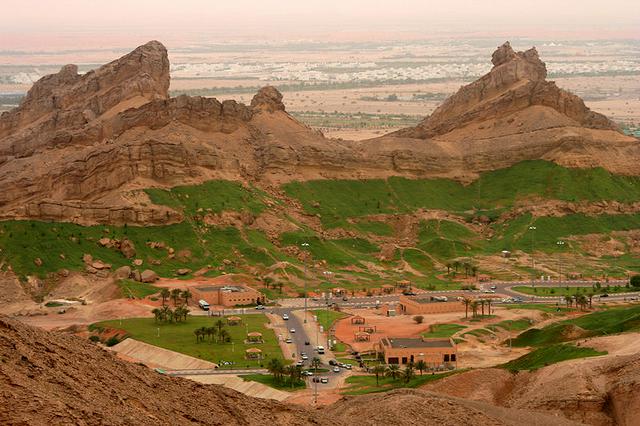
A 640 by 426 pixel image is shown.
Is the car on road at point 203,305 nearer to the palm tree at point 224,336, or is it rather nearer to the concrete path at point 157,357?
the palm tree at point 224,336

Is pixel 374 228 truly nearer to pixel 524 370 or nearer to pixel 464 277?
pixel 464 277

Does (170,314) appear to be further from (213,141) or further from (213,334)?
(213,141)

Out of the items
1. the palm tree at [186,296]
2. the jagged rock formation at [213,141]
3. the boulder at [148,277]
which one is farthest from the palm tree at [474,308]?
the jagged rock formation at [213,141]

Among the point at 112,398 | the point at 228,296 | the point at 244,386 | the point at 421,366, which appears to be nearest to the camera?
the point at 112,398

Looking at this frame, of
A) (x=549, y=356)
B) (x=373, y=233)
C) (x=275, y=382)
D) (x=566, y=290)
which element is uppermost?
(x=549, y=356)

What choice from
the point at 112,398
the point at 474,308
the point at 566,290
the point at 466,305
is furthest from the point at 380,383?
the point at 112,398

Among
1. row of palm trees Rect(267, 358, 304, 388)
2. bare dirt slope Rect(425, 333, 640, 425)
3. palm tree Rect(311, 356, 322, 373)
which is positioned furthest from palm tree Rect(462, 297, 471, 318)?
bare dirt slope Rect(425, 333, 640, 425)
